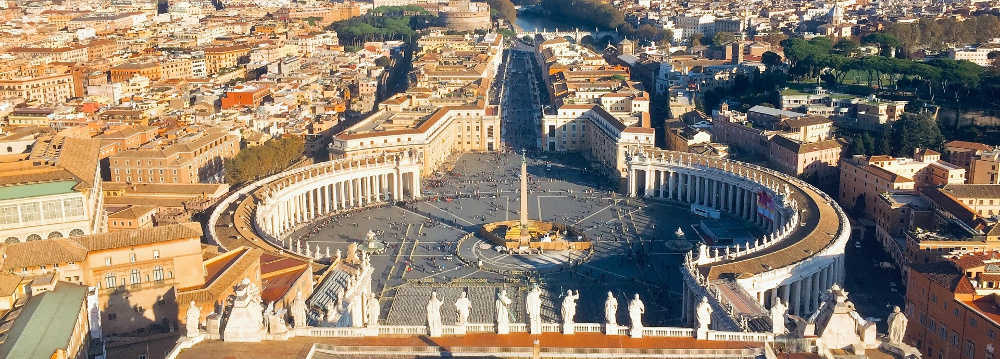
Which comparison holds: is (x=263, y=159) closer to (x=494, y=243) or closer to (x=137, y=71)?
(x=494, y=243)

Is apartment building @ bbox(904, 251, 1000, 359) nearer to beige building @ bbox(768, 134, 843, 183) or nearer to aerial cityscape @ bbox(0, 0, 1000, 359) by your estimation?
aerial cityscape @ bbox(0, 0, 1000, 359)

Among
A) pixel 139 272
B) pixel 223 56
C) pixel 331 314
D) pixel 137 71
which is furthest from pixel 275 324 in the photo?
pixel 223 56

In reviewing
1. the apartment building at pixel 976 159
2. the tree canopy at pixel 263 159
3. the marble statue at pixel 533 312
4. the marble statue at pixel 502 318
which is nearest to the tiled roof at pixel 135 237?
the marble statue at pixel 502 318

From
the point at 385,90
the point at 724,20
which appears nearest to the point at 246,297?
the point at 385,90

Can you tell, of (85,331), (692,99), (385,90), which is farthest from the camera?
(385,90)

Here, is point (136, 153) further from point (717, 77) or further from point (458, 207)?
point (717, 77)
